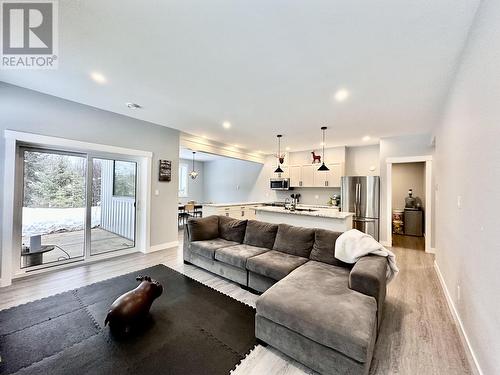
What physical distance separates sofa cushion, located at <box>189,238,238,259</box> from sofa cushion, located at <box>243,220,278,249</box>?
300 mm

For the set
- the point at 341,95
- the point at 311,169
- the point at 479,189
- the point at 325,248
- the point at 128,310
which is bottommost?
the point at 128,310

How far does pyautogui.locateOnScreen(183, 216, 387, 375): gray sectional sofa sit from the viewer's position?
1466 millimetres

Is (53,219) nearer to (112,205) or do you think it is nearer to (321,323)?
(112,205)

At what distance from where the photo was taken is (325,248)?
2736 mm

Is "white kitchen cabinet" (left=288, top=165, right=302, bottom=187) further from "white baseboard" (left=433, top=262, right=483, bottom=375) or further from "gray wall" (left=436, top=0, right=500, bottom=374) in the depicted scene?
"gray wall" (left=436, top=0, right=500, bottom=374)

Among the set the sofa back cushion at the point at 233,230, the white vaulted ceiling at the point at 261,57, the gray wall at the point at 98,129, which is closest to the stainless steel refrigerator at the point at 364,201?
the white vaulted ceiling at the point at 261,57

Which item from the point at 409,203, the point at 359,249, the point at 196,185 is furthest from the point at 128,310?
the point at 196,185

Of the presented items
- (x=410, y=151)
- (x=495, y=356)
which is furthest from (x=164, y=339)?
(x=410, y=151)

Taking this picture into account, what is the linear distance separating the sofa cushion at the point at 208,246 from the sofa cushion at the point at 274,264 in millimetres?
762

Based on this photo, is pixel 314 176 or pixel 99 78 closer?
pixel 99 78

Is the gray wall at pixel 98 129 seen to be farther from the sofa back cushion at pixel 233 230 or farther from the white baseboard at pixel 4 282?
the sofa back cushion at pixel 233 230

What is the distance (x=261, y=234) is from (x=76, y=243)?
3.56 m

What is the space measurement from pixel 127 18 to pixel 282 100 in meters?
2.20

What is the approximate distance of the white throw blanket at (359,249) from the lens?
236cm
